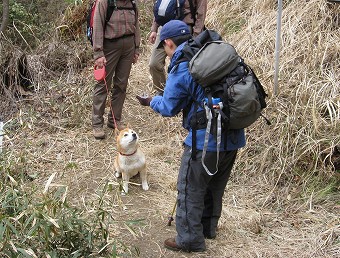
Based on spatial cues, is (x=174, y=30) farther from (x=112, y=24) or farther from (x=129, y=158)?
(x=112, y=24)

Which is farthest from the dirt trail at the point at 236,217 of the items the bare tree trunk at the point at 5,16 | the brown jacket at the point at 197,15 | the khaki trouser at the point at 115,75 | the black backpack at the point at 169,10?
the bare tree trunk at the point at 5,16

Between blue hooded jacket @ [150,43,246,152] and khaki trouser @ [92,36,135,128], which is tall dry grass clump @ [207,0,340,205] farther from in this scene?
khaki trouser @ [92,36,135,128]

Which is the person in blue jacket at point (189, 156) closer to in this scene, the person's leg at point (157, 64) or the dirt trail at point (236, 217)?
the dirt trail at point (236, 217)

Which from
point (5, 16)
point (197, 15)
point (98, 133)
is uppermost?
point (197, 15)

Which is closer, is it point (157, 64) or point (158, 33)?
point (158, 33)

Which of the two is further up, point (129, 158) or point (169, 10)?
point (169, 10)

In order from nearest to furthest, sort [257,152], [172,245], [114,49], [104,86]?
1. [172,245]
2. [257,152]
3. [114,49]
4. [104,86]

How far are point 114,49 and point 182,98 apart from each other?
8.30 feet

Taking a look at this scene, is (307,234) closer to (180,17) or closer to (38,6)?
(180,17)

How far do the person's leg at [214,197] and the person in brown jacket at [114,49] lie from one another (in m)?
2.41

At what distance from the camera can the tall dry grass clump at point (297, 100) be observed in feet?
16.9

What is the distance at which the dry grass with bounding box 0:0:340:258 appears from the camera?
452 centimetres

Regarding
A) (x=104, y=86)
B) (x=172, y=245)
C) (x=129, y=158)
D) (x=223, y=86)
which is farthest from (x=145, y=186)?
(x=223, y=86)

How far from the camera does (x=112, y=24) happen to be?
5.88 meters
